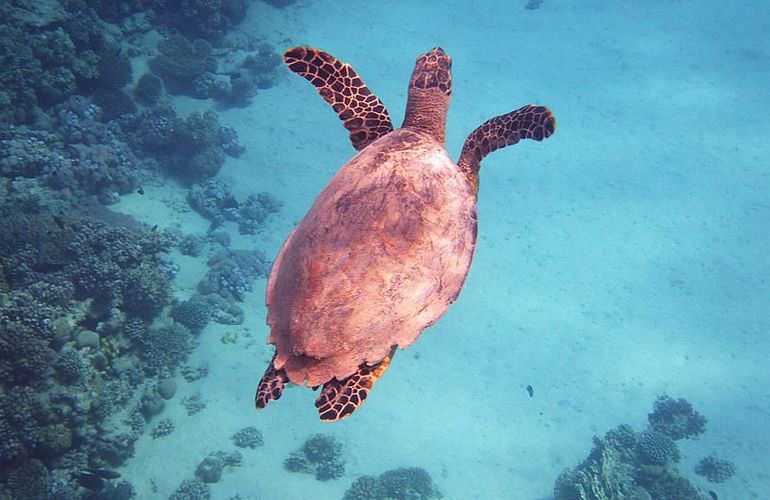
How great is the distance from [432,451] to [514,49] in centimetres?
2207

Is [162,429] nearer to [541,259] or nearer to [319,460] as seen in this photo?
[319,460]

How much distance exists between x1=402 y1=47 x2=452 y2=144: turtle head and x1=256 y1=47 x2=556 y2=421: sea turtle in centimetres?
105

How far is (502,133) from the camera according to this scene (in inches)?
183

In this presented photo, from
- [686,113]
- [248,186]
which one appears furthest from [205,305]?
[686,113]

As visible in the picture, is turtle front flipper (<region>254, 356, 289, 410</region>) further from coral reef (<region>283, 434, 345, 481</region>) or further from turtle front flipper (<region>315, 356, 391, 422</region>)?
coral reef (<region>283, 434, 345, 481</region>)

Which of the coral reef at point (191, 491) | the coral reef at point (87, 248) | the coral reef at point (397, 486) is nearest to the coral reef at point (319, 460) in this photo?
the coral reef at point (397, 486)

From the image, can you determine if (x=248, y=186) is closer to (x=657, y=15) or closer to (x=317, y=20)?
(x=317, y=20)

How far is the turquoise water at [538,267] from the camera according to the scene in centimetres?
1070

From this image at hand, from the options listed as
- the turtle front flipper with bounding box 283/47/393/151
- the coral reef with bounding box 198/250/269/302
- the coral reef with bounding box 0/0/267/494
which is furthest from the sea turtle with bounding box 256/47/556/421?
the coral reef with bounding box 198/250/269/302

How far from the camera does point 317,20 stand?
2248 cm

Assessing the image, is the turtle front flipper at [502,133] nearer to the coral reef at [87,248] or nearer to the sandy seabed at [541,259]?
the coral reef at [87,248]

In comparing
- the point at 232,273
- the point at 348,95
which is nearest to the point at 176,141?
the point at 232,273

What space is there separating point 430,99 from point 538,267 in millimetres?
12204

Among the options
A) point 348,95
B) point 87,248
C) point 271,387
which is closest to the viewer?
point 271,387
